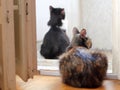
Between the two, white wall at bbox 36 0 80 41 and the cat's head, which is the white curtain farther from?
white wall at bbox 36 0 80 41

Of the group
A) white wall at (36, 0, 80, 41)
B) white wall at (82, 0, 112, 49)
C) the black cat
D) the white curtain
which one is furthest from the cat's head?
the white curtain

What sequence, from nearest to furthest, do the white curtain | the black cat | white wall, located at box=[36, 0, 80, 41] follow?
1. the white curtain
2. the black cat
3. white wall, located at box=[36, 0, 80, 41]

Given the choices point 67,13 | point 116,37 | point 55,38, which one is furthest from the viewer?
point 67,13

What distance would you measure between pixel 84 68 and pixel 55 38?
2.75 ft

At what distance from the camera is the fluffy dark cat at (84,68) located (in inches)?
80.9

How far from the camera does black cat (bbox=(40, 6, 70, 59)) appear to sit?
2.80m

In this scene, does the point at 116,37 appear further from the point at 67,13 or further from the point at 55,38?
the point at 67,13

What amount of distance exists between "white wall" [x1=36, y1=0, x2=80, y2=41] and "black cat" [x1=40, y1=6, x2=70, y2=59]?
0.84 ft

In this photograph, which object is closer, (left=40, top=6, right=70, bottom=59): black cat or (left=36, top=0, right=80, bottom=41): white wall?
(left=40, top=6, right=70, bottom=59): black cat

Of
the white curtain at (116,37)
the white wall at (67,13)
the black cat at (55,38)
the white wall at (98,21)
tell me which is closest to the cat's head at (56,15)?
the black cat at (55,38)

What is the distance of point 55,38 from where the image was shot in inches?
111

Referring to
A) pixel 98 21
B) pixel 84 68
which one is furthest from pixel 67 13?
pixel 84 68

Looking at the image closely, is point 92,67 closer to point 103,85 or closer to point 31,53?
point 103,85

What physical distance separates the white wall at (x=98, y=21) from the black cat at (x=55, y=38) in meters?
0.45
